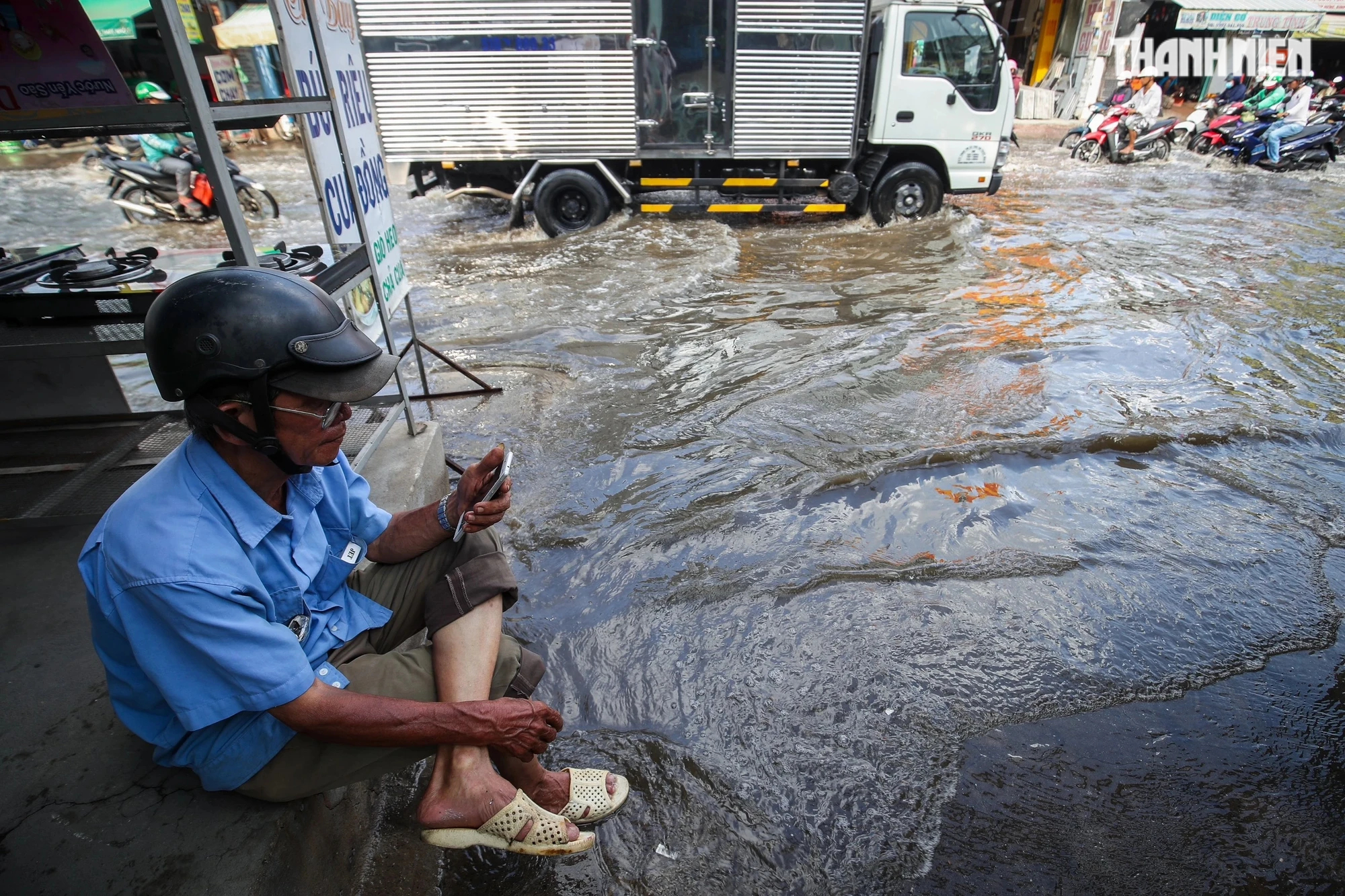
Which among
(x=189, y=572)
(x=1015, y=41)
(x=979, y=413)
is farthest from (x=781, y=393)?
(x=1015, y=41)

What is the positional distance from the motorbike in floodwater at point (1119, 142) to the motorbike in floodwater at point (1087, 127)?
16cm

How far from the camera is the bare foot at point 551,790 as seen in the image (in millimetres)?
1848

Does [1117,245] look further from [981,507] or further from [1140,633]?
[1140,633]

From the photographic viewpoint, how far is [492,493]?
1.93m

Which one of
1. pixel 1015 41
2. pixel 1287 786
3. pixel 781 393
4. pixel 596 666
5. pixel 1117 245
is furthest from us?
pixel 1015 41

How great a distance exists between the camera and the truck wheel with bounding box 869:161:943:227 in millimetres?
8922

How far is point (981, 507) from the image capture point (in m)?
3.61

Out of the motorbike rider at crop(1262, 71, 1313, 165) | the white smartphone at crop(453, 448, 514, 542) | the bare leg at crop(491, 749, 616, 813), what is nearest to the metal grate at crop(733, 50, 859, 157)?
the white smartphone at crop(453, 448, 514, 542)

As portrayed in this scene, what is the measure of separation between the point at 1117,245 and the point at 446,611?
946cm

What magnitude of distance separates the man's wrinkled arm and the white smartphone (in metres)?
0.47

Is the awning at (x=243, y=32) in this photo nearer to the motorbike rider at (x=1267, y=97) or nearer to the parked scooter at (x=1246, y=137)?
the parked scooter at (x=1246, y=137)

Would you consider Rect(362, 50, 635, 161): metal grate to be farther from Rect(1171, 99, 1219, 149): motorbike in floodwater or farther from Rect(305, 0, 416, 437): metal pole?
Rect(1171, 99, 1219, 149): motorbike in floodwater

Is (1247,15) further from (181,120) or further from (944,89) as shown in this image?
(181,120)

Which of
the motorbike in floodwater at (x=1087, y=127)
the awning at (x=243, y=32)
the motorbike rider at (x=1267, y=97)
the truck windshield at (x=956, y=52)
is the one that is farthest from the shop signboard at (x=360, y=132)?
the motorbike rider at (x=1267, y=97)
